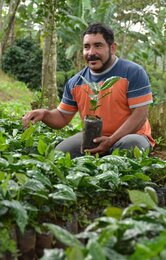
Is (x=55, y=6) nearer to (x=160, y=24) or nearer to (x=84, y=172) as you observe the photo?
(x=84, y=172)

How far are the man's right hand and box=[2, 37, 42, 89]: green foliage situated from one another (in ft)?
48.7

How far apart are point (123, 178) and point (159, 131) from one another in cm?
341

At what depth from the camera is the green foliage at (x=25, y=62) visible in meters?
18.7

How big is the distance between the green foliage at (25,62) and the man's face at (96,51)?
14.7m

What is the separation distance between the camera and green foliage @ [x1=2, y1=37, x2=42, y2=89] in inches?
735

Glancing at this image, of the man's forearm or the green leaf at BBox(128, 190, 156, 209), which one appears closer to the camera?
the green leaf at BBox(128, 190, 156, 209)

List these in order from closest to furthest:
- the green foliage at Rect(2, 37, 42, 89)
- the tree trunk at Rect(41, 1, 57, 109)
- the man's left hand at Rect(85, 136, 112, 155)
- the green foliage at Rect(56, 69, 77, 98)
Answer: the man's left hand at Rect(85, 136, 112, 155), the tree trunk at Rect(41, 1, 57, 109), the green foliage at Rect(56, 69, 77, 98), the green foliage at Rect(2, 37, 42, 89)

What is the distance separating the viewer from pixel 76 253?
4.15ft

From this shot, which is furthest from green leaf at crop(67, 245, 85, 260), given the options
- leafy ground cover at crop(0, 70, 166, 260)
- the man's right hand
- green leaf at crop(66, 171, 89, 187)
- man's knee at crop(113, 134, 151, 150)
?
the man's right hand

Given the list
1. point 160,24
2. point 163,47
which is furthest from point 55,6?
point 163,47

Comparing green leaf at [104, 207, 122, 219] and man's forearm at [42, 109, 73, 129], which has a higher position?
man's forearm at [42, 109, 73, 129]

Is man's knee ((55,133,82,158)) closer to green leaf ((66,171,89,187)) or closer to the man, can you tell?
the man

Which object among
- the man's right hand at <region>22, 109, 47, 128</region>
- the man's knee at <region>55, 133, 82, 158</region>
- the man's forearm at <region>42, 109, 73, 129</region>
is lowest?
the man's knee at <region>55, 133, 82, 158</region>

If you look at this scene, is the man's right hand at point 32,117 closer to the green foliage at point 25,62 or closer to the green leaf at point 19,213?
the green leaf at point 19,213
